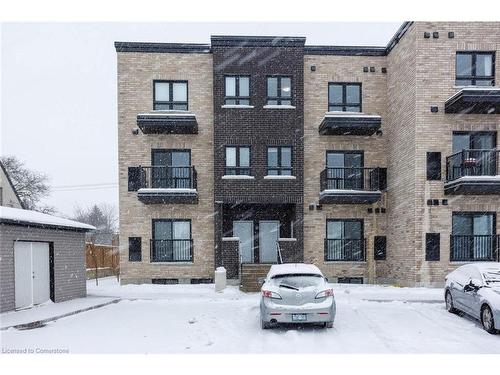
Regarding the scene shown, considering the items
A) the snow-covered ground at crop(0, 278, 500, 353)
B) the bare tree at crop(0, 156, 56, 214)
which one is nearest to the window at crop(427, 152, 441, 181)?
the snow-covered ground at crop(0, 278, 500, 353)

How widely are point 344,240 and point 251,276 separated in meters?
5.15

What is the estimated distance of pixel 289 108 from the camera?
1788 centimetres

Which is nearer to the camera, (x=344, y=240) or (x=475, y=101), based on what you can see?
(x=475, y=101)

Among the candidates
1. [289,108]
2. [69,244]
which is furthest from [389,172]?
[69,244]

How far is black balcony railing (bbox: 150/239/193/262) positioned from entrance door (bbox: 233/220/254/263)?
2347mm

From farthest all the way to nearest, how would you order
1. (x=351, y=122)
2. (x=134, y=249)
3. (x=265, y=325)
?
(x=134, y=249) → (x=351, y=122) → (x=265, y=325)

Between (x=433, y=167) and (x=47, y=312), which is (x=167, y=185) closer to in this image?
(x=47, y=312)

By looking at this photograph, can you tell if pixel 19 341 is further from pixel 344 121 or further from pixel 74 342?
pixel 344 121

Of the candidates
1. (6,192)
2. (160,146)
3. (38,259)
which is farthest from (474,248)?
(6,192)

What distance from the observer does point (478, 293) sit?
9648mm

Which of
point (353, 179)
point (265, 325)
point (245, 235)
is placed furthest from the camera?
point (245, 235)

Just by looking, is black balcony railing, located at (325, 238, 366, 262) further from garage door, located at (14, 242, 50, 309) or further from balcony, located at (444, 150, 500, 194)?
garage door, located at (14, 242, 50, 309)

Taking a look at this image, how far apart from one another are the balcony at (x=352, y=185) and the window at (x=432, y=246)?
274cm

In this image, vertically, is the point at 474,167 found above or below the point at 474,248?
above
